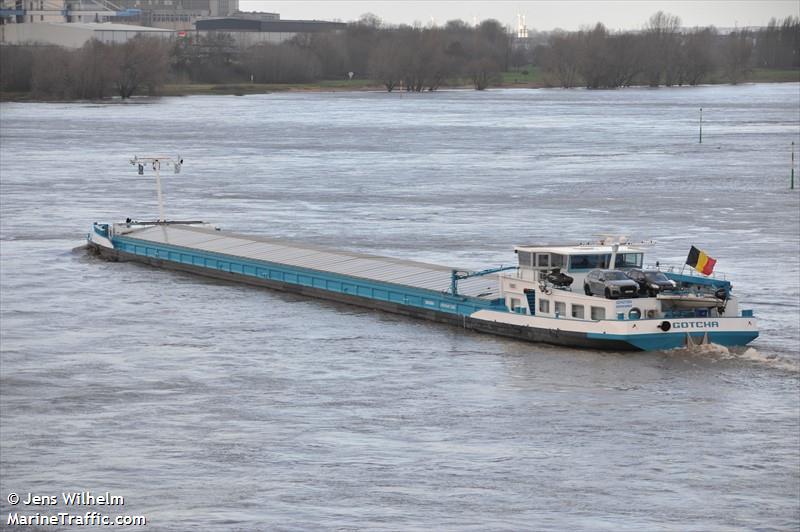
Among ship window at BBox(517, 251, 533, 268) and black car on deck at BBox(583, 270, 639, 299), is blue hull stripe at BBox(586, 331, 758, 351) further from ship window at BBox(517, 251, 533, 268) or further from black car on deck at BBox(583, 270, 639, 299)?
ship window at BBox(517, 251, 533, 268)

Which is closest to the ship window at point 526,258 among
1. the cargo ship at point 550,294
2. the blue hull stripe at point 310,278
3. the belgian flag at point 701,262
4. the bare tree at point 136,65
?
the cargo ship at point 550,294

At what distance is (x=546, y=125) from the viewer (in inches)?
4796

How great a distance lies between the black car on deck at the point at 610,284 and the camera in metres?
35.2

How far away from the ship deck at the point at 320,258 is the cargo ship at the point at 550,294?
55mm

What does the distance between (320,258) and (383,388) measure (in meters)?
14.3

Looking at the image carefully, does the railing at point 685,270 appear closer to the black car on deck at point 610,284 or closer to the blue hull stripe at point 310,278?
the black car on deck at point 610,284

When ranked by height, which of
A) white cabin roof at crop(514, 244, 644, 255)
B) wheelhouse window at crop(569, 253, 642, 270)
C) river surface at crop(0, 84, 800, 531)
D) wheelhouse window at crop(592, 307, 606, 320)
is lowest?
river surface at crop(0, 84, 800, 531)

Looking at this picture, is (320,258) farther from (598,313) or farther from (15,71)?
(15,71)

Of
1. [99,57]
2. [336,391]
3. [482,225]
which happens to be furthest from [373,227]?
[99,57]

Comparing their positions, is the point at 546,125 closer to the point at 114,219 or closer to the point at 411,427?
the point at 114,219

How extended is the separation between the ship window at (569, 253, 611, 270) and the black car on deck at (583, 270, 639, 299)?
766mm

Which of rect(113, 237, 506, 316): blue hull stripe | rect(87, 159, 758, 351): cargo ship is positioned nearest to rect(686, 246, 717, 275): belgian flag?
rect(87, 159, 758, 351): cargo ship

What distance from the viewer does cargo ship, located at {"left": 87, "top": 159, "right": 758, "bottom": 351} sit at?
1364 inches

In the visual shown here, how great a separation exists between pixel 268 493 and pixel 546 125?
99.2 m
